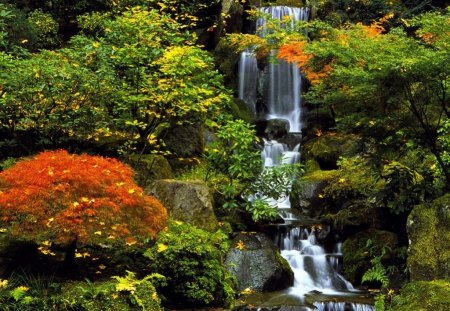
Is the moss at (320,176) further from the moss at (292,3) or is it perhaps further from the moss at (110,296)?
the moss at (292,3)

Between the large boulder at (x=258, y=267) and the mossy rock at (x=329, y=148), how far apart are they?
18.4 ft

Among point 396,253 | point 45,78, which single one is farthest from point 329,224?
point 45,78

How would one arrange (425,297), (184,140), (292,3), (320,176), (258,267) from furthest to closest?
(292,3), (320,176), (184,140), (258,267), (425,297)

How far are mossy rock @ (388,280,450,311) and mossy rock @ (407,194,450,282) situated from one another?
1.04 m

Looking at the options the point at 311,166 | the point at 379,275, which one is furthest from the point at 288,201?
the point at 379,275

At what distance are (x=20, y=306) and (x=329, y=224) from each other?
25.7ft

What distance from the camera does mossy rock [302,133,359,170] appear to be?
46.3 ft

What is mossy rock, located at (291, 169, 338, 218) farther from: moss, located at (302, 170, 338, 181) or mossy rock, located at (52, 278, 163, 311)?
mossy rock, located at (52, 278, 163, 311)

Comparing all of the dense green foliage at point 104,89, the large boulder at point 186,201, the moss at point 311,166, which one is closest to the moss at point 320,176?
the moss at point 311,166

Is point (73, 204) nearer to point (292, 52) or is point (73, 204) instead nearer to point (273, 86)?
point (292, 52)

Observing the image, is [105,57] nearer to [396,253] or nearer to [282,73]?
[396,253]

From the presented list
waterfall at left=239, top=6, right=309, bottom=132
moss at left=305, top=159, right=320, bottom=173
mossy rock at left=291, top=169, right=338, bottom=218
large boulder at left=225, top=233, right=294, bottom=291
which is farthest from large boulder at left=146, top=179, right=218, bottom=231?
waterfall at left=239, top=6, right=309, bottom=132

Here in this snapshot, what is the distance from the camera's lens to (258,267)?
8.88 meters

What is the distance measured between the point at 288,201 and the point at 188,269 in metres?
8.39
